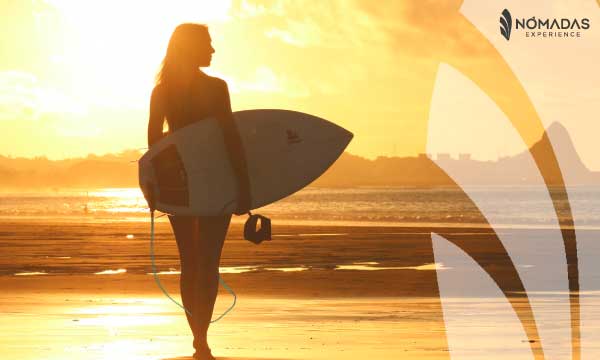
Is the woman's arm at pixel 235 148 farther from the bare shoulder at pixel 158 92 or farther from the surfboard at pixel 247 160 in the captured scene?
the bare shoulder at pixel 158 92

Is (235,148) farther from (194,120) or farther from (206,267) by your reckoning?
(206,267)

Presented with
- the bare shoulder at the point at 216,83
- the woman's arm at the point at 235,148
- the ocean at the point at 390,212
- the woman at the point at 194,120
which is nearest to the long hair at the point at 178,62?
the woman at the point at 194,120

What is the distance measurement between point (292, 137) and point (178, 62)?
6.74 feet

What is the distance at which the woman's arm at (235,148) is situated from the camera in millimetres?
7160

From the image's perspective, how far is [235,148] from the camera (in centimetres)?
721

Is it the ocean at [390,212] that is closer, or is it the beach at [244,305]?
the beach at [244,305]

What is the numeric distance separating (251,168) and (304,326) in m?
1.71

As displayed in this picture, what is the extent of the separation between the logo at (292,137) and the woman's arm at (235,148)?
1823 millimetres

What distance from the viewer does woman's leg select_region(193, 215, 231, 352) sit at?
280 inches

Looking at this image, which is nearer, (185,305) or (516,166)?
(185,305)

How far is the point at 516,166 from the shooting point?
630ft

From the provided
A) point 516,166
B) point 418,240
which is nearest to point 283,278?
point 418,240

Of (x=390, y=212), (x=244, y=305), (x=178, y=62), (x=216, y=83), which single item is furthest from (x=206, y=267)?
(x=390, y=212)

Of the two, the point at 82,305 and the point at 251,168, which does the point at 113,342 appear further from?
the point at 82,305
